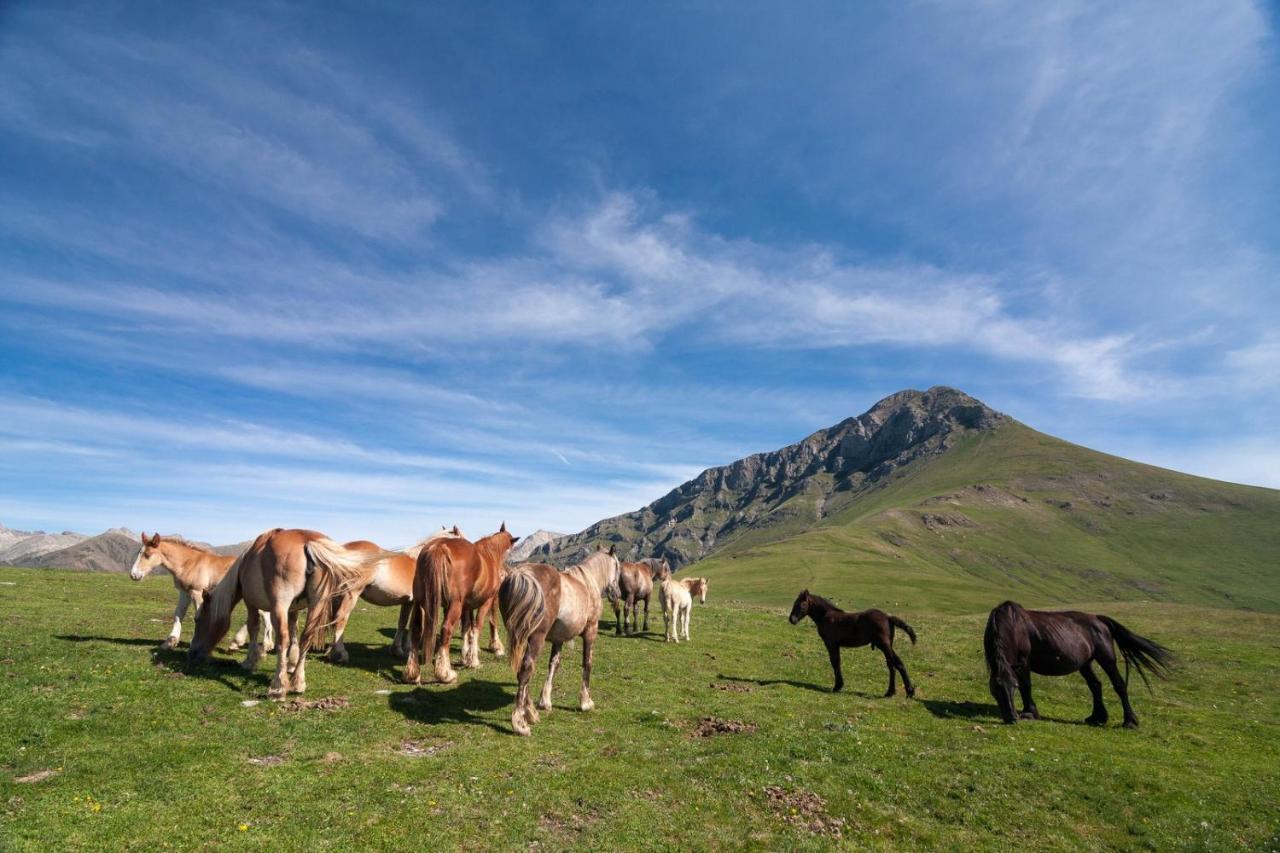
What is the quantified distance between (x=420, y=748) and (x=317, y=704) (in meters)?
2.98

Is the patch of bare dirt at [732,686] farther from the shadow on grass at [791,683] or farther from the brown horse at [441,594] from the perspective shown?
the brown horse at [441,594]

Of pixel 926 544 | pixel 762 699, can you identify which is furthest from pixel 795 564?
pixel 762 699

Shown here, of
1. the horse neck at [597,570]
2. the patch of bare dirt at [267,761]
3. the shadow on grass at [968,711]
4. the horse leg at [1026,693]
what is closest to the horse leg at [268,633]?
the patch of bare dirt at [267,761]

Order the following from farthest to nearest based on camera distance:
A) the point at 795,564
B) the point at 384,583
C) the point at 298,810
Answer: the point at 795,564 → the point at 384,583 → the point at 298,810

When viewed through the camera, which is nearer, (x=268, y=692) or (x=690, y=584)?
(x=268, y=692)

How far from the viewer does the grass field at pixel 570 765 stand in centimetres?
800

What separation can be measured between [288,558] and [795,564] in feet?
447

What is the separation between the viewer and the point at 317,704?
39.8 feet

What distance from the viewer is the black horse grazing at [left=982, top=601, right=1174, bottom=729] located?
607 inches

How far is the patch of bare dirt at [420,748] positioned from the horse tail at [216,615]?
619 centimetres

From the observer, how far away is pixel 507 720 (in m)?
12.7

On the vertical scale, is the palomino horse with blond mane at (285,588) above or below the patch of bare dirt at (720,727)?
above

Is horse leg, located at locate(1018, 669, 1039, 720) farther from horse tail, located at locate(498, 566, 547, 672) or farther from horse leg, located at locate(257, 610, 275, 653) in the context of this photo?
horse leg, located at locate(257, 610, 275, 653)

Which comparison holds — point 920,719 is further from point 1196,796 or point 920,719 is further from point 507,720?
point 507,720
